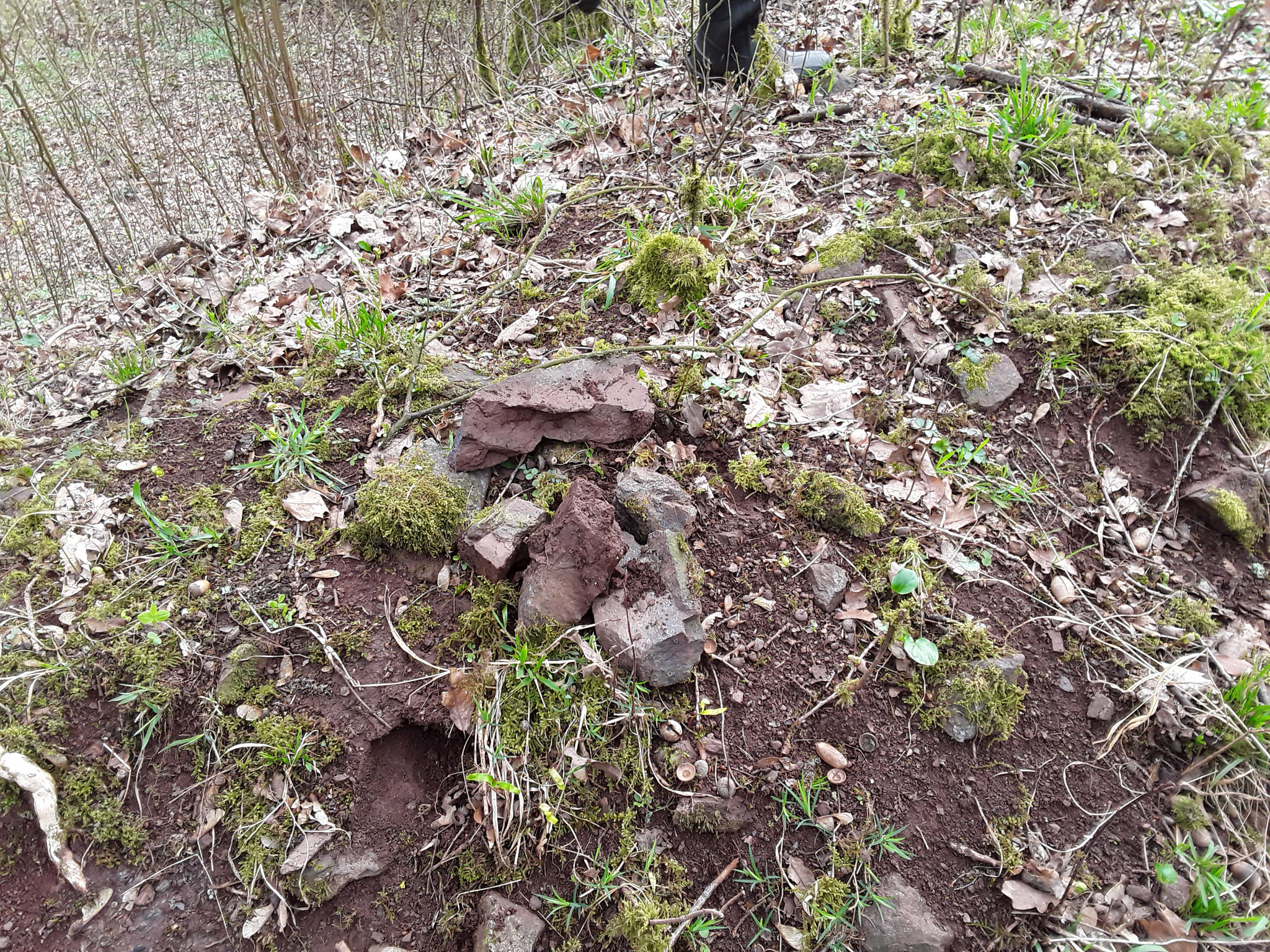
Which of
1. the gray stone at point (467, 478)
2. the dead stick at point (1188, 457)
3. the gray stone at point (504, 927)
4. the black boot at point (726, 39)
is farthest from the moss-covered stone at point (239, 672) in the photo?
the black boot at point (726, 39)

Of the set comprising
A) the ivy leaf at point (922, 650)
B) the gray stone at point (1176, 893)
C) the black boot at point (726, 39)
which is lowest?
the gray stone at point (1176, 893)

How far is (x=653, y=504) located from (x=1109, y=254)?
264cm

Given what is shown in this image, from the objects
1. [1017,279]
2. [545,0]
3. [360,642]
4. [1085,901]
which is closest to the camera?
[1085,901]

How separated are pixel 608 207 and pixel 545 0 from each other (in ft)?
11.2

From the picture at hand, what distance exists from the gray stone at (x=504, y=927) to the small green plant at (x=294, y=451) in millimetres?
1613

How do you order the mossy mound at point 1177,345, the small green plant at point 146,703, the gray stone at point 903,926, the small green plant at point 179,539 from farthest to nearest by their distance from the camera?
the mossy mound at point 1177,345 → the small green plant at point 179,539 → the small green plant at point 146,703 → the gray stone at point 903,926

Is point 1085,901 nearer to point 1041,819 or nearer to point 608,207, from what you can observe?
point 1041,819

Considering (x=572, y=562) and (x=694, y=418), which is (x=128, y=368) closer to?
(x=572, y=562)

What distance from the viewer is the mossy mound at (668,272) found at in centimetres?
310

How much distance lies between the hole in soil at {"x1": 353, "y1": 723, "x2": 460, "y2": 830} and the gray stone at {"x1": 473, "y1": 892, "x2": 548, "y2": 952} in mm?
350

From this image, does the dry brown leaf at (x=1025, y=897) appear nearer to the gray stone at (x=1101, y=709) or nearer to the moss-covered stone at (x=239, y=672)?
the gray stone at (x=1101, y=709)

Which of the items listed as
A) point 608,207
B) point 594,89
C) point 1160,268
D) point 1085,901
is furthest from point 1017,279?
point 594,89

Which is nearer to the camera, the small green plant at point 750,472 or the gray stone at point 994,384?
the small green plant at point 750,472

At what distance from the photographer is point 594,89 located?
4691mm
